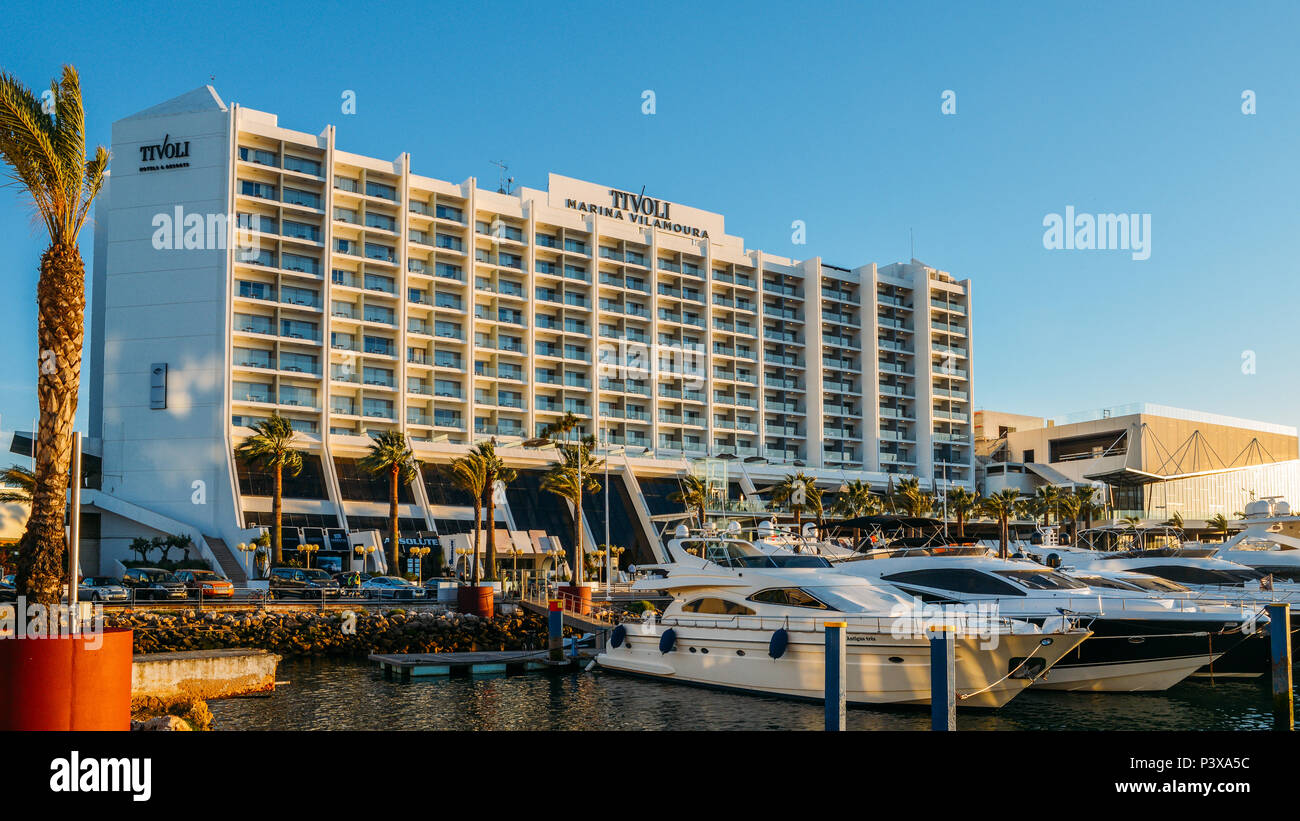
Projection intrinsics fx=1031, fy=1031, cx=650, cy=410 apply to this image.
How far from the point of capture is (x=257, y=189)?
75125 millimetres

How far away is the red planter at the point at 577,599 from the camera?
40000 millimetres

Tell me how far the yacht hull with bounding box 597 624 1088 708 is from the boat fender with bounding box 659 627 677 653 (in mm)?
1404

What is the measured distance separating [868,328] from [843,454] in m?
13.7

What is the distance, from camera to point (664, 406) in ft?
310

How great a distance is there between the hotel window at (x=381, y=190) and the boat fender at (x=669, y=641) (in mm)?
60375

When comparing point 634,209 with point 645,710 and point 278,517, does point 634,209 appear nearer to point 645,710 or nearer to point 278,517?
point 278,517

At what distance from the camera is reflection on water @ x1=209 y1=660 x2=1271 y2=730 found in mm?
23234

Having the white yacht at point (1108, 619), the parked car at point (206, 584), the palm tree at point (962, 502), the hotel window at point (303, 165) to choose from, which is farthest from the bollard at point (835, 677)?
the hotel window at point (303, 165)

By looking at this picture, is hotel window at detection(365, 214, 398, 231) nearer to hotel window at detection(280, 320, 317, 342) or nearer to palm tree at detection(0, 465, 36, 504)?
hotel window at detection(280, 320, 317, 342)

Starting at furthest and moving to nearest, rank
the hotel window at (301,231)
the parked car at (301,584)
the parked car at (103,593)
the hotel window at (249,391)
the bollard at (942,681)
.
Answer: the hotel window at (301,231) < the hotel window at (249,391) < the parked car at (301,584) < the parked car at (103,593) < the bollard at (942,681)

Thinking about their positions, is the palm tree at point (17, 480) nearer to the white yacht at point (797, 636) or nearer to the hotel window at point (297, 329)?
the hotel window at point (297, 329)

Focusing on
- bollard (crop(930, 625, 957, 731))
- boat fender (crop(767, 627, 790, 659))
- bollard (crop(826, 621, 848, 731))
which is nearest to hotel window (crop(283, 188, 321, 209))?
boat fender (crop(767, 627, 790, 659))

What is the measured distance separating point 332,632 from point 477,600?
224 inches
